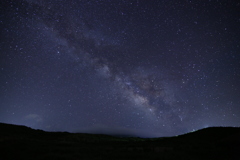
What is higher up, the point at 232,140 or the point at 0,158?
the point at 232,140

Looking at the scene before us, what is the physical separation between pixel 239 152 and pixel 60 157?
1781 centimetres

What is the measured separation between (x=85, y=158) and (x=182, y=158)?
A: 8.94 meters

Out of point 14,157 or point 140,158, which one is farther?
point 140,158

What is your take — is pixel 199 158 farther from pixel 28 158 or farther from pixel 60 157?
pixel 28 158

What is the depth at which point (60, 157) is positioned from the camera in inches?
478

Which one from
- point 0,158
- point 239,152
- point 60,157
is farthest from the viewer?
point 239,152

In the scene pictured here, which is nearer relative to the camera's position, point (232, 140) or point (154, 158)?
point (154, 158)

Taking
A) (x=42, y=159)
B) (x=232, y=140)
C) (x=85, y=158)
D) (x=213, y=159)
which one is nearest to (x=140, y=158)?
(x=85, y=158)

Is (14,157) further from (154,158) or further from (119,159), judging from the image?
(154,158)

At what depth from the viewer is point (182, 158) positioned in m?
12.8

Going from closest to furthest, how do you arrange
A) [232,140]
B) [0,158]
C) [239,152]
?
[0,158] → [239,152] → [232,140]

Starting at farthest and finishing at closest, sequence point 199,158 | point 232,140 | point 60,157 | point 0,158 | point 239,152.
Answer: point 232,140
point 239,152
point 199,158
point 60,157
point 0,158

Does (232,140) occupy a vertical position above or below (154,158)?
above

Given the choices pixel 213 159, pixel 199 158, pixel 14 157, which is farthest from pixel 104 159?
pixel 213 159
